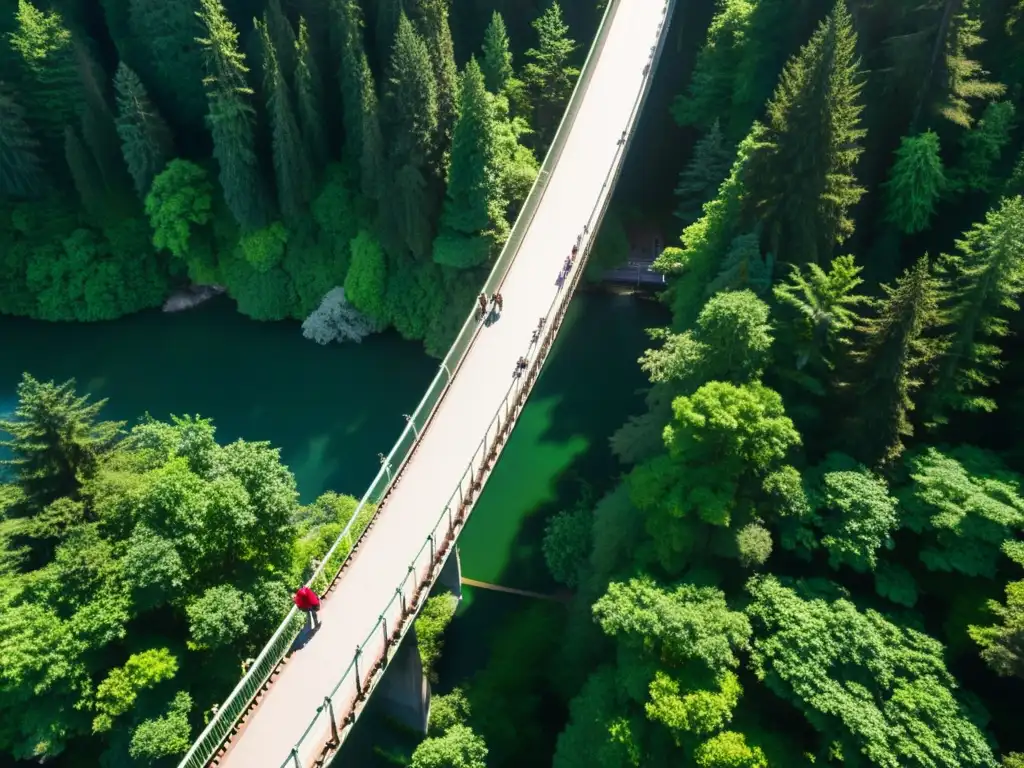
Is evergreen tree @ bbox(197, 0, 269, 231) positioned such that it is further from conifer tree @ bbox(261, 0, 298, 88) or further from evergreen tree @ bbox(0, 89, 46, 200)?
evergreen tree @ bbox(0, 89, 46, 200)

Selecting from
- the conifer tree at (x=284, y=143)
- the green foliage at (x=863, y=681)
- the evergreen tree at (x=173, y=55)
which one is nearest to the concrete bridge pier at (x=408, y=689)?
the green foliage at (x=863, y=681)

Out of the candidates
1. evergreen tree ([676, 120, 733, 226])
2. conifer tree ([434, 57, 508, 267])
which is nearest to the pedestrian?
conifer tree ([434, 57, 508, 267])

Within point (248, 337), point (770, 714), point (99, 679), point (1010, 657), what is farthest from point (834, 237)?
point (248, 337)

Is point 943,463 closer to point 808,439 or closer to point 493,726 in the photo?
point 808,439

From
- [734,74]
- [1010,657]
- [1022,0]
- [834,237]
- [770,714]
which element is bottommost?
[770,714]

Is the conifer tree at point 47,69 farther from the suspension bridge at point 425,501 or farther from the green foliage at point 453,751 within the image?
the green foliage at point 453,751

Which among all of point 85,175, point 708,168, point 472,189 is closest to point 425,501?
point 472,189
